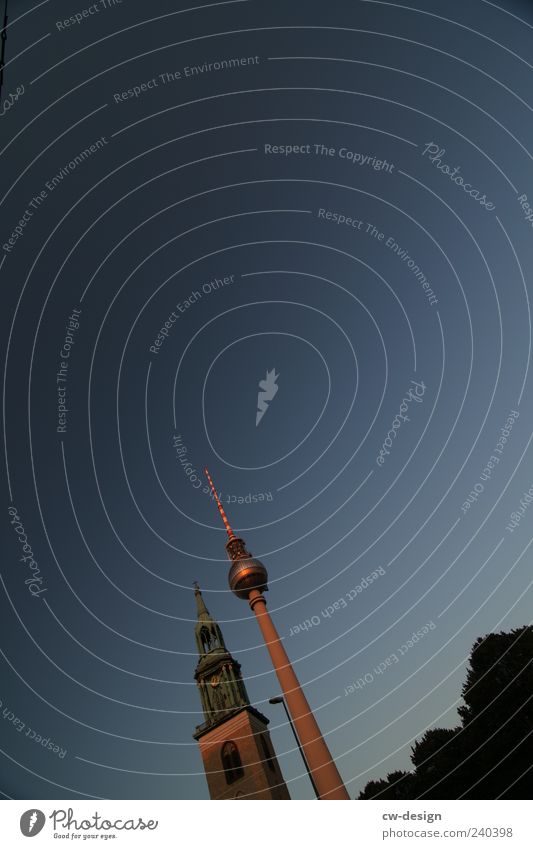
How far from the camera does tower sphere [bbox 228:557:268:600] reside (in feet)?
173

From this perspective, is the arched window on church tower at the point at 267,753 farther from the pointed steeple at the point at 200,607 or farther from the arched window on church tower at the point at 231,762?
the pointed steeple at the point at 200,607

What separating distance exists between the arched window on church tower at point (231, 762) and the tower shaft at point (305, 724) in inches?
534

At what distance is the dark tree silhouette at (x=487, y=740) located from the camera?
31.6 m

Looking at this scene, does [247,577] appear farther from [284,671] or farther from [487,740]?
[487,740]

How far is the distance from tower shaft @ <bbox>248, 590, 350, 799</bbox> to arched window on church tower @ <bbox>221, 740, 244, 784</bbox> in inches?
534

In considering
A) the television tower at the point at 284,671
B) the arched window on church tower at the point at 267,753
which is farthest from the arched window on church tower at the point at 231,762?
the television tower at the point at 284,671

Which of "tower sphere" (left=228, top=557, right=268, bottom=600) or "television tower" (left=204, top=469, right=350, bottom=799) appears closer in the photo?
"television tower" (left=204, top=469, right=350, bottom=799)

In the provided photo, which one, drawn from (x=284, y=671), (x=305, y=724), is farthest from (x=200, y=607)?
(x=305, y=724)

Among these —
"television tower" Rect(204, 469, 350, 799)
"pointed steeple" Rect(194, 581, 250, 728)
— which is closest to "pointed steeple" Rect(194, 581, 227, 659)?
"pointed steeple" Rect(194, 581, 250, 728)

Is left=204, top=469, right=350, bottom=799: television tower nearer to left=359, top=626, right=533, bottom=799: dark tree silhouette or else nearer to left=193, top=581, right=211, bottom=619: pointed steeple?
left=359, top=626, right=533, bottom=799: dark tree silhouette
